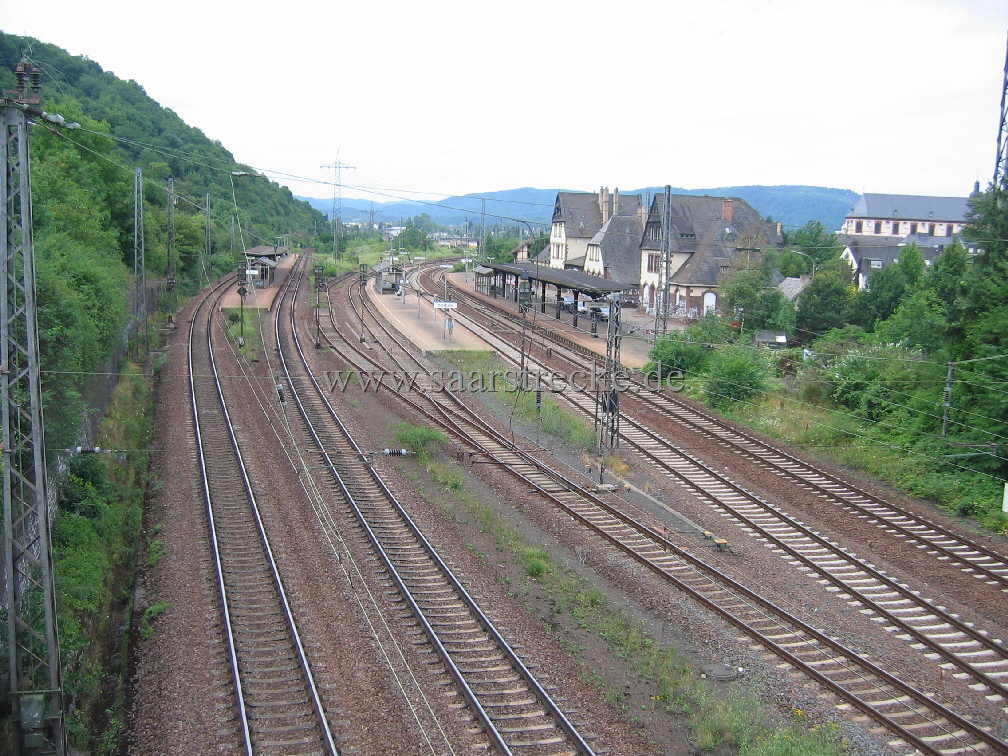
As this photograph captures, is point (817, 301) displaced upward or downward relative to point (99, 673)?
upward

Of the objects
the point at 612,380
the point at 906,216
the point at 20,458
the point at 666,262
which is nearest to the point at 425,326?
the point at 666,262

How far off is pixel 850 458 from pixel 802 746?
13892mm

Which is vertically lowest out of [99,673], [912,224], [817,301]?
[99,673]

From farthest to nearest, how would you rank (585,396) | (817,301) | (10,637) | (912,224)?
1. (912,224)
2. (817,301)
3. (585,396)
4. (10,637)

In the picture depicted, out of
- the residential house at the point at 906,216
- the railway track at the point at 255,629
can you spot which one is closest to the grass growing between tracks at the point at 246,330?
the railway track at the point at 255,629

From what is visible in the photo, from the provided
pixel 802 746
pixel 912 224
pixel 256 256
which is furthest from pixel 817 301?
pixel 912 224

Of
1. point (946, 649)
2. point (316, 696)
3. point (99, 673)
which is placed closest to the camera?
point (316, 696)

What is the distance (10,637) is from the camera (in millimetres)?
9008

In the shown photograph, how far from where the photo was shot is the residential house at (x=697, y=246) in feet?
153

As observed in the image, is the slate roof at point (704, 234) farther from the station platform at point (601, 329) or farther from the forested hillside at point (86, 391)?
the forested hillside at point (86, 391)

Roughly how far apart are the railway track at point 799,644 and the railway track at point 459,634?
366cm

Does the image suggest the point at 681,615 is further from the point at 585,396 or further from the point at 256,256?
the point at 256,256

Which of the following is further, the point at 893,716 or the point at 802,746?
the point at 893,716

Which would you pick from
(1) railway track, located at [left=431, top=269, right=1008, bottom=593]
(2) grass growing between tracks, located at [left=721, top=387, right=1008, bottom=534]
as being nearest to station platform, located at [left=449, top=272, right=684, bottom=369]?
(1) railway track, located at [left=431, top=269, right=1008, bottom=593]
